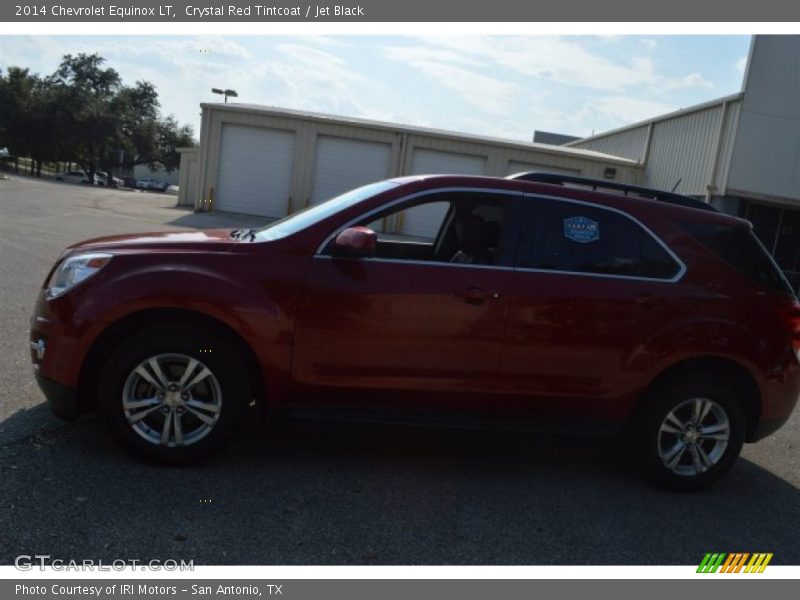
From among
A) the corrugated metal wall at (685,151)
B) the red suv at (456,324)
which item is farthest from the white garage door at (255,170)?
the red suv at (456,324)

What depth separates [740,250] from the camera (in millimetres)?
4434

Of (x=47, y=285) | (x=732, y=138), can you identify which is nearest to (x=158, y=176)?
(x=732, y=138)

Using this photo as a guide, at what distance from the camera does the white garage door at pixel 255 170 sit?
22703mm

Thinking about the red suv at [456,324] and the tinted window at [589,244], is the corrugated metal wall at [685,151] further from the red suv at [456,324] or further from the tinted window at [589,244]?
the tinted window at [589,244]

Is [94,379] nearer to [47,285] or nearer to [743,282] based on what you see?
[47,285]

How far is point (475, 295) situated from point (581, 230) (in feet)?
Answer: 2.72

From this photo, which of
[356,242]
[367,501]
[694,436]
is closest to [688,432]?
[694,436]

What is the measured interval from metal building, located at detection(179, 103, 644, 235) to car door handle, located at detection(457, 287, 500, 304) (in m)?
18.7

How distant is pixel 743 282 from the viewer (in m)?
4.36

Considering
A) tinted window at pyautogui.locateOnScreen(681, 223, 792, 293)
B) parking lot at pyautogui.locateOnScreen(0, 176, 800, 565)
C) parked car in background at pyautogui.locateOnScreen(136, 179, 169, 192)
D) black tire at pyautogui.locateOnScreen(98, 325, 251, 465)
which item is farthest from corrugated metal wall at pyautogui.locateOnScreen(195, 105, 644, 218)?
parked car in background at pyautogui.locateOnScreen(136, 179, 169, 192)

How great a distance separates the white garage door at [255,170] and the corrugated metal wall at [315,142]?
23 centimetres

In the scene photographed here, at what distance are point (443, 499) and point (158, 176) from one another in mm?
93261

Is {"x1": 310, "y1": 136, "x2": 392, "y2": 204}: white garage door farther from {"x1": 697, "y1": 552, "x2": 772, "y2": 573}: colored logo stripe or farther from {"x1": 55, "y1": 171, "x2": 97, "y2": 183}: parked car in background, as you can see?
{"x1": 55, "y1": 171, "x2": 97, "y2": 183}: parked car in background

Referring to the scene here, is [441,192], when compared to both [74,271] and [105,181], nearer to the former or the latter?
[74,271]
